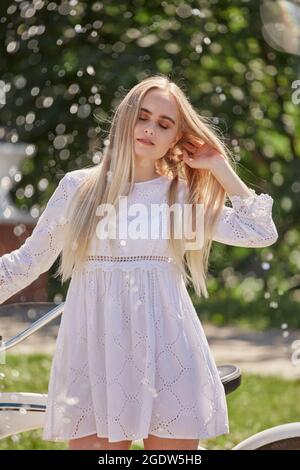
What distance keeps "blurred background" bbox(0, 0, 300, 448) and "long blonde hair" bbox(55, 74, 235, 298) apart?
2299 mm

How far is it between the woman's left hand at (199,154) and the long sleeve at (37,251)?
25 centimetres

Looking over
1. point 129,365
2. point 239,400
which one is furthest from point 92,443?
point 239,400

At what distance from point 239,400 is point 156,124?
3.45m

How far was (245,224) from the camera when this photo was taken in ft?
7.37

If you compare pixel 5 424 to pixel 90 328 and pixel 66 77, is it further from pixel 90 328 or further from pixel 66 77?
pixel 66 77

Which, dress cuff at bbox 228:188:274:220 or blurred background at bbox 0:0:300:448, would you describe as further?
blurred background at bbox 0:0:300:448

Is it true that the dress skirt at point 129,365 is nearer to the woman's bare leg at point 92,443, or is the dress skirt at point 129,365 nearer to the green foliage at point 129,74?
the woman's bare leg at point 92,443

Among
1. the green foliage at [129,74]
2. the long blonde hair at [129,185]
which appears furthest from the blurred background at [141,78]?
the long blonde hair at [129,185]

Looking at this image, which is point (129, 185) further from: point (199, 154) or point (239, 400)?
point (239, 400)

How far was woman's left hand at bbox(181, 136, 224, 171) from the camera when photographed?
2.28m

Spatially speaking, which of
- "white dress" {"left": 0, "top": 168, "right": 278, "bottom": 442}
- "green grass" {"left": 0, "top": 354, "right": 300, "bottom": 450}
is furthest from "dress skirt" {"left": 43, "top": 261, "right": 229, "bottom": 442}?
"green grass" {"left": 0, "top": 354, "right": 300, "bottom": 450}

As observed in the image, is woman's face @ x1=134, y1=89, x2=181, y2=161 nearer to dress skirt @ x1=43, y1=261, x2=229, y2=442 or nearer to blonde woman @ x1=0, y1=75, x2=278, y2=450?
blonde woman @ x1=0, y1=75, x2=278, y2=450

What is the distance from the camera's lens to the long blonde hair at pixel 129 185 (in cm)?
222

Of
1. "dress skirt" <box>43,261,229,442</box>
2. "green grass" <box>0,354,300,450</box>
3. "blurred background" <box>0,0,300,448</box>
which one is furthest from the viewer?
"blurred background" <box>0,0,300,448</box>
